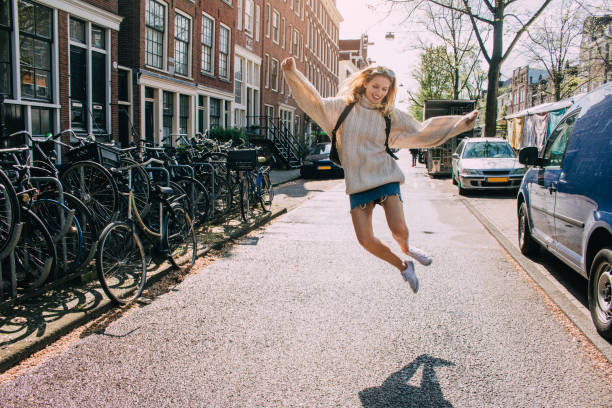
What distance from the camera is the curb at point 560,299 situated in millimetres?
3886

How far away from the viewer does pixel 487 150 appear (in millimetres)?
16641

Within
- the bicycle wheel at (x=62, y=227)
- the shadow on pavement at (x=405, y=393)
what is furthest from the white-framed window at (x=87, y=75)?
the shadow on pavement at (x=405, y=393)

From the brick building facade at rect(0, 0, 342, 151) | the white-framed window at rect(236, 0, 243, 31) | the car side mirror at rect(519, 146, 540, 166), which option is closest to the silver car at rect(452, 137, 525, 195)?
the brick building facade at rect(0, 0, 342, 151)

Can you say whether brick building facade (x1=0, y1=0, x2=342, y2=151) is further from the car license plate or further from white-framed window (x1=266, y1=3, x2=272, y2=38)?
the car license plate

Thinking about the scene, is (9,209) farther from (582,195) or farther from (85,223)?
(582,195)

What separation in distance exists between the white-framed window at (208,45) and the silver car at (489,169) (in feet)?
34.3

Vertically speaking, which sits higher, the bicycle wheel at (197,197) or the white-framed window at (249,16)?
the white-framed window at (249,16)

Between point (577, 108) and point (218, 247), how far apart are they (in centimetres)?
473

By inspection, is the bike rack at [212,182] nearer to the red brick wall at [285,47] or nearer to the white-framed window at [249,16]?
the white-framed window at [249,16]

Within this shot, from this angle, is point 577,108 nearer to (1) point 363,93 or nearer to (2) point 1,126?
(1) point 363,93

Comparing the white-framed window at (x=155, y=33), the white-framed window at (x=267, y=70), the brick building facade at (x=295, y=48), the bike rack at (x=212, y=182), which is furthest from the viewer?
the brick building facade at (x=295, y=48)

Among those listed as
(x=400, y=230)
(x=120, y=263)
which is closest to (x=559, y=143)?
(x=400, y=230)

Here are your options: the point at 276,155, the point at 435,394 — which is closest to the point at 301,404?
the point at 435,394

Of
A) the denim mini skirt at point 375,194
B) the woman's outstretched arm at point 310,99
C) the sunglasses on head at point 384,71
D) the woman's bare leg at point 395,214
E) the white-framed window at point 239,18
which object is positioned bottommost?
the woman's bare leg at point 395,214
